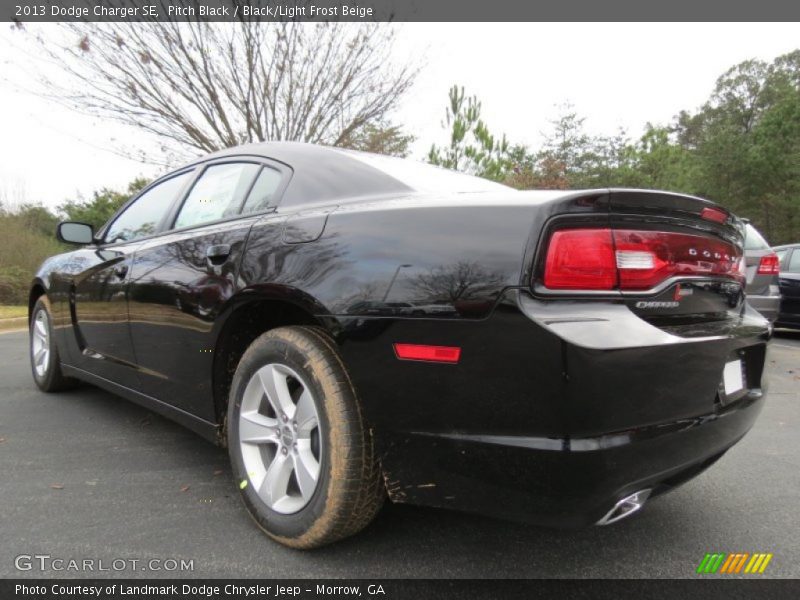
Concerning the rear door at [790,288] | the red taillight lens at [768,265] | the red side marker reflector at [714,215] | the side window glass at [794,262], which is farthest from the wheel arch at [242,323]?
the side window glass at [794,262]

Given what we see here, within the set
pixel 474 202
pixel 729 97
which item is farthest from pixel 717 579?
pixel 729 97

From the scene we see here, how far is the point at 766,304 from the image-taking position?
540 centimetres

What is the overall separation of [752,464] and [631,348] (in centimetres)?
199

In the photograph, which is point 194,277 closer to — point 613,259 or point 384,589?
point 384,589

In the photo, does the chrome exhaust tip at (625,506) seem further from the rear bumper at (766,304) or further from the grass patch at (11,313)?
the grass patch at (11,313)

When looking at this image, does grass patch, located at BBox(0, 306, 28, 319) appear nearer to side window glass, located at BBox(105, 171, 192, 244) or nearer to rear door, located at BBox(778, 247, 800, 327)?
side window glass, located at BBox(105, 171, 192, 244)

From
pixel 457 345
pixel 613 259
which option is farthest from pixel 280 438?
pixel 613 259

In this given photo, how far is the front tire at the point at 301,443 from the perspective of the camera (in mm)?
1628

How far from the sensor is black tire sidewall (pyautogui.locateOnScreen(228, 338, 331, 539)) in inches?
65.8

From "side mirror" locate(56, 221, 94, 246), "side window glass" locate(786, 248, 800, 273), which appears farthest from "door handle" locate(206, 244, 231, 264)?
"side window glass" locate(786, 248, 800, 273)

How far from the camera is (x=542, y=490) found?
1350mm

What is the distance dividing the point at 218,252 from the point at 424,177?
0.87 metres

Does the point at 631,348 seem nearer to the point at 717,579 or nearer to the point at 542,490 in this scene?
the point at 542,490

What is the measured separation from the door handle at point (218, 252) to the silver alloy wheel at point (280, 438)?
19.6 inches
